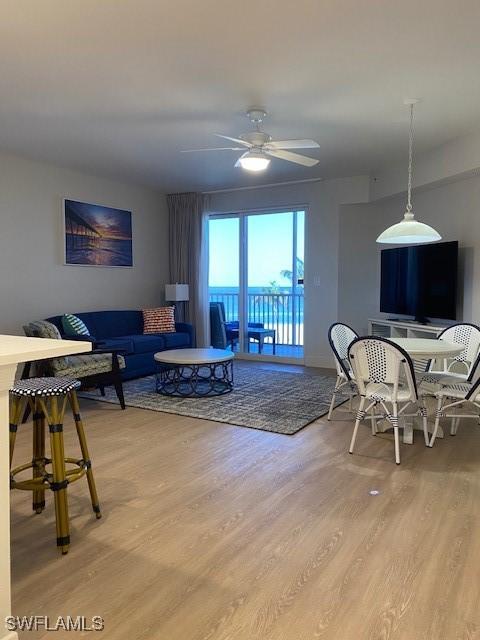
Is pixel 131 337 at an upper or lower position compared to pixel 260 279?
lower

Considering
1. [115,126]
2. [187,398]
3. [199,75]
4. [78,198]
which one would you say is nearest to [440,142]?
[199,75]

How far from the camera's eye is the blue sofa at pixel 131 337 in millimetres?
5328

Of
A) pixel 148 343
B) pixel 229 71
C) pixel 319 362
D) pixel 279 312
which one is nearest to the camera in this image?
pixel 229 71

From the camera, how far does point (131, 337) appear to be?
18.7 feet

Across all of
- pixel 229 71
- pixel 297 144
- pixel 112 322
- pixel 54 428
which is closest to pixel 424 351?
pixel 297 144

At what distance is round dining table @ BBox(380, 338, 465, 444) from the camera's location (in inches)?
129

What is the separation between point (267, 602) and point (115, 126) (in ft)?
12.6

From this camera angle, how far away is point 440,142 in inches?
184

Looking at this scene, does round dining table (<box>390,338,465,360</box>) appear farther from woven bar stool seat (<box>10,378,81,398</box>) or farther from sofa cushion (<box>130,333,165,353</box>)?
sofa cushion (<box>130,333,165,353</box>)

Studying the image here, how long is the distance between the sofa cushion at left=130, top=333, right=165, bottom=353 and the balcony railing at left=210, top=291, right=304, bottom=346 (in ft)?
6.17

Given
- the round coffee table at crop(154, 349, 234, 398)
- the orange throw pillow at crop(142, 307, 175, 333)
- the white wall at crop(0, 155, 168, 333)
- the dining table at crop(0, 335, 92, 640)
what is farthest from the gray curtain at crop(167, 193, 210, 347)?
the dining table at crop(0, 335, 92, 640)

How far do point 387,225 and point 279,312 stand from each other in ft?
6.60

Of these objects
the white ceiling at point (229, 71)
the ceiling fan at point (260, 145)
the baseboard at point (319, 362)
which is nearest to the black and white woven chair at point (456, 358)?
the white ceiling at point (229, 71)

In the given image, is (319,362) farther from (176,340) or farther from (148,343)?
(148,343)
